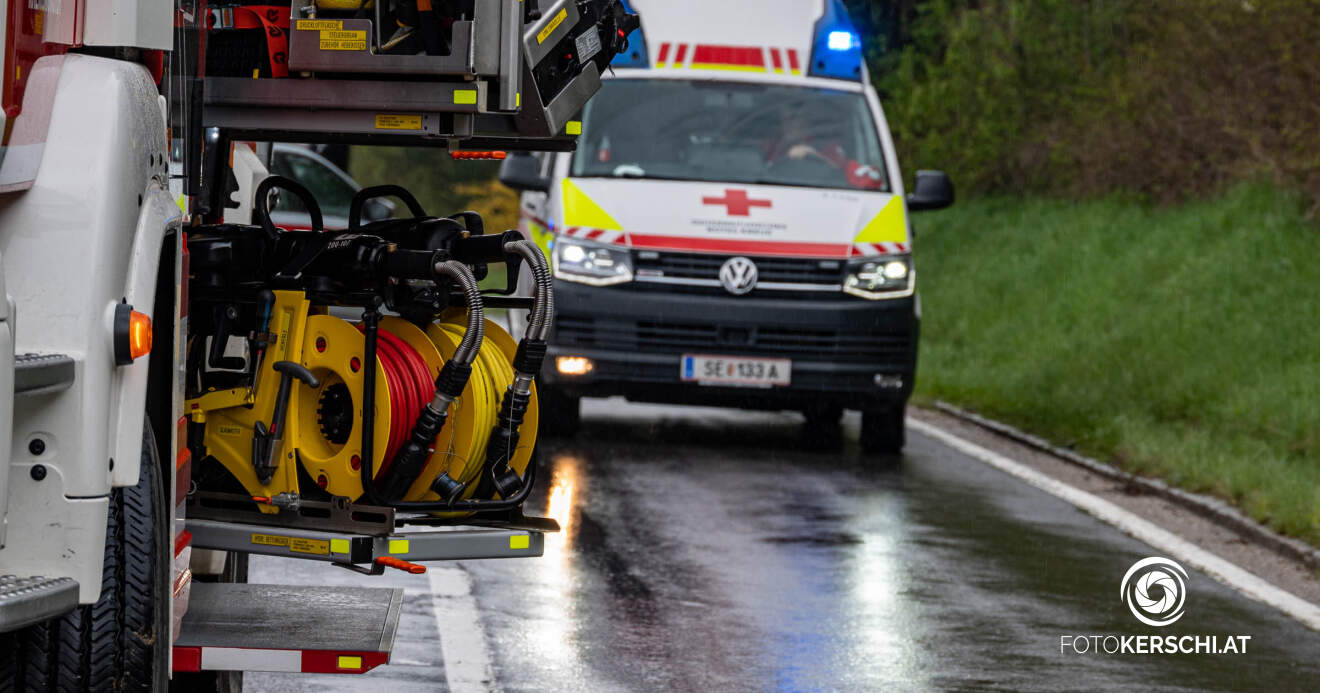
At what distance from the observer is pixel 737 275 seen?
12.3m

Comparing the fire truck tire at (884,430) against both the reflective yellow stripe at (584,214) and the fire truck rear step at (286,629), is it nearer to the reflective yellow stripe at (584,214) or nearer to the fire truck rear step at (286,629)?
the reflective yellow stripe at (584,214)

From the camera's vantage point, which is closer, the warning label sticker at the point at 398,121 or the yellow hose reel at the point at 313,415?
the yellow hose reel at the point at 313,415

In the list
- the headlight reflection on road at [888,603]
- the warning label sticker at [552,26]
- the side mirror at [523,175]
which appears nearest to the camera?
the warning label sticker at [552,26]

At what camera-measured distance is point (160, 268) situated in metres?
4.42

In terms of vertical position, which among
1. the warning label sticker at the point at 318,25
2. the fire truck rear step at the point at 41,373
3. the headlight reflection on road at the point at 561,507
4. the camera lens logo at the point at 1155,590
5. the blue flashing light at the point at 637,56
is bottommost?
the headlight reflection on road at the point at 561,507

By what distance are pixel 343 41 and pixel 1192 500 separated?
21.7 feet

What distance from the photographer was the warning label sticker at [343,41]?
5.69 m

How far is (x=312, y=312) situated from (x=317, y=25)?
0.82 meters

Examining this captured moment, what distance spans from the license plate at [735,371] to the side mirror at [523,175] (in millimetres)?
1379

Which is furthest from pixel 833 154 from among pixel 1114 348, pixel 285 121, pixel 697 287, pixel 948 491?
pixel 285 121

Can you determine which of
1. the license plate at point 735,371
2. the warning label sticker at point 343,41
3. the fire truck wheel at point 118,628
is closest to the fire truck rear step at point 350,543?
the fire truck wheel at point 118,628

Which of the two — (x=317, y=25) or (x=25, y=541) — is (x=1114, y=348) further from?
(x=25, y=541)
